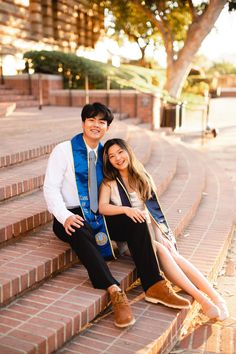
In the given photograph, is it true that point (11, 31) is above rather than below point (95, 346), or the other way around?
above

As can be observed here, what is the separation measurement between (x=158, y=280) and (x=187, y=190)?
2840 millimetres

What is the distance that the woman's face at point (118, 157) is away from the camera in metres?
3.41

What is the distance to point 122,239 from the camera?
11.1 feet

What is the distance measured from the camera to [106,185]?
345 centimetres

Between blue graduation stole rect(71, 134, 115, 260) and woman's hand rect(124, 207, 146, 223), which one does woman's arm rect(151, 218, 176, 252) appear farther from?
blue graduation stole rect(71, 134, 115, 260)

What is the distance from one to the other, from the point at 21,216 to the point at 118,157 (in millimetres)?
995

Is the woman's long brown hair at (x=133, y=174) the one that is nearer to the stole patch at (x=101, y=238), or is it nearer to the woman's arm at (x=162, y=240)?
the woman's arm at (x=162, y=240)

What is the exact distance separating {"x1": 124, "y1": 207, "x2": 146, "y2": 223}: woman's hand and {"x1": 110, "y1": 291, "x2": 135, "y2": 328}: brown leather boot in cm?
56

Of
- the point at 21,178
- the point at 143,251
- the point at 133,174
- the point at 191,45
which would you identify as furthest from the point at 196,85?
the point at 143,251

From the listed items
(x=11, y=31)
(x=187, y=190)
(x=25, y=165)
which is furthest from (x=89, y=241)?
(x=11, y=31)

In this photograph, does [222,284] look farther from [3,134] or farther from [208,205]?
[3,134]

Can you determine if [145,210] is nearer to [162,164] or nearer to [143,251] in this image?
[143,251]

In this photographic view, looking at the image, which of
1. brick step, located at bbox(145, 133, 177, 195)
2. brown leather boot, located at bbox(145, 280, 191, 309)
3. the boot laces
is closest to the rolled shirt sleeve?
the boot laces

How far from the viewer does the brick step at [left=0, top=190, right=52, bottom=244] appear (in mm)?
3461
